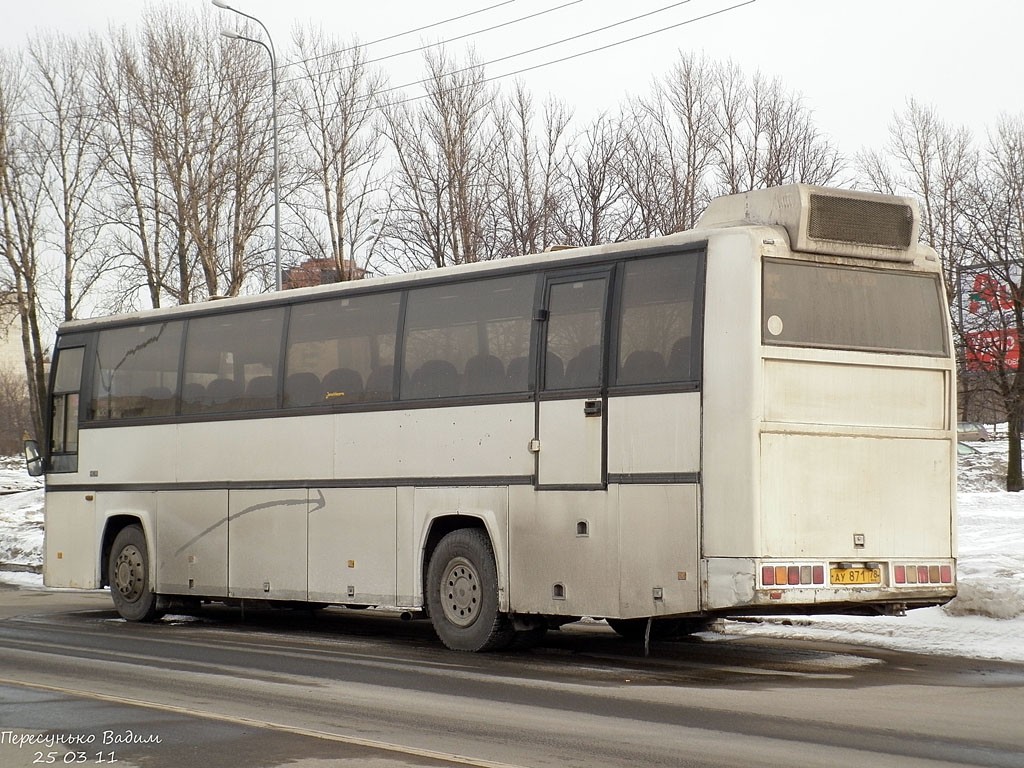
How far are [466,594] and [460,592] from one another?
0.09 m

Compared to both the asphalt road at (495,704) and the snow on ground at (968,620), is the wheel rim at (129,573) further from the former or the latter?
the snow on ground at (968,620)

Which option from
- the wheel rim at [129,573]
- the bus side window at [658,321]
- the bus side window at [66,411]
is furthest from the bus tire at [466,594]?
the bus side window at [66,411]

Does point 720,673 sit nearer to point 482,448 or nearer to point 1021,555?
point 482,448

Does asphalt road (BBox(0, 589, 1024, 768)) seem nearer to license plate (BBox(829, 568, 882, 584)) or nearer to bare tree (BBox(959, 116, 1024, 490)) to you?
license plate (BBox(829, 568, 882, 584))

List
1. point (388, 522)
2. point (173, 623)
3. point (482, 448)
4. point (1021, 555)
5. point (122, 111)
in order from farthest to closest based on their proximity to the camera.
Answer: point (122, 111) → point (173, 623) → point (1021, 555) → point (388, 522) → point (482, 448)

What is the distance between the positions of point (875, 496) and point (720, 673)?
191cm

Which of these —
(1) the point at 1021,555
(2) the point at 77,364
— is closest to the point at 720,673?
(1) the point at 1021,555

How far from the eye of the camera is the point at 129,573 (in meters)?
17.6

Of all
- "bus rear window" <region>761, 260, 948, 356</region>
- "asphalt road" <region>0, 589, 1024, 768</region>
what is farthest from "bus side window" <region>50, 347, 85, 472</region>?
"bus rear window" <region>761, 260, 948, 356</region>

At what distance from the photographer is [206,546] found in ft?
53.8

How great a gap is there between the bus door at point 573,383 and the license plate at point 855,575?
2.07m

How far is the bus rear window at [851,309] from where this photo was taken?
11.3m

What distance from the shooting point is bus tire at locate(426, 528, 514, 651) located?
42.9ft

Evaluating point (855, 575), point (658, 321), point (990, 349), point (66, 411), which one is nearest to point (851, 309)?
point (658, 321)
